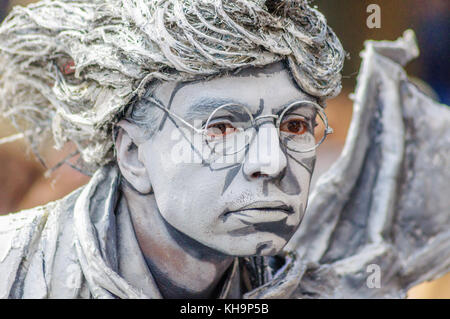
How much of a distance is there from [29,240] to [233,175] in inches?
17.1

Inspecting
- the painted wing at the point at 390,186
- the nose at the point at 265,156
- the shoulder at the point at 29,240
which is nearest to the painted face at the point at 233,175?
the nose at the point at 265,156

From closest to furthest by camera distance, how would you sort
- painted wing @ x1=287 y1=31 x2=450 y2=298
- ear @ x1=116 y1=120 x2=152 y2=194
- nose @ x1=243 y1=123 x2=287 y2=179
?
nose @ x1=243 y1=123 x2=287 y2=179 → ear @ x1=116 y1=120 x2=152 y2=194 → painted wing @ x1=287 y1=31 x2=450 y2=298

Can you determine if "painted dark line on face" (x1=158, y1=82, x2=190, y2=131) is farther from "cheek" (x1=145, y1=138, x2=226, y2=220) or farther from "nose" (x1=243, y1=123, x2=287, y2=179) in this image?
"nose" (x1=243, y1=123, x2=287, y2=179)

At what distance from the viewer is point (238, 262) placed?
1.45 m

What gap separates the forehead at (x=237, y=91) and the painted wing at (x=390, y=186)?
66 centimetres

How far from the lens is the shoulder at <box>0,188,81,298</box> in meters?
1.20

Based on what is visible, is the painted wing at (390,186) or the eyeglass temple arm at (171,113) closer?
the eyeglass temple arm at (171,113)

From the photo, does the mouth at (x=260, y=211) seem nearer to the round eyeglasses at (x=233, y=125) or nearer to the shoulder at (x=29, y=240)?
the round eyeglasses at (x=233, y=125)

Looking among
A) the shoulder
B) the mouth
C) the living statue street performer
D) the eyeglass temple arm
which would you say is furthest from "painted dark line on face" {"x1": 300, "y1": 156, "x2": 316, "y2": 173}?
the shoulder

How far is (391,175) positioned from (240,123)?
81 cm

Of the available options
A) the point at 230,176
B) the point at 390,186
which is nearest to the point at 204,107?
the point at 230,176

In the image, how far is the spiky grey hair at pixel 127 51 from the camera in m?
1.13

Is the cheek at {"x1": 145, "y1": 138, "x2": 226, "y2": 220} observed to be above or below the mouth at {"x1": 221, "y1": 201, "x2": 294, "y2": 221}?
above

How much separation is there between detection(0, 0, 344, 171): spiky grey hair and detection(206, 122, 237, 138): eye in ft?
0.31
